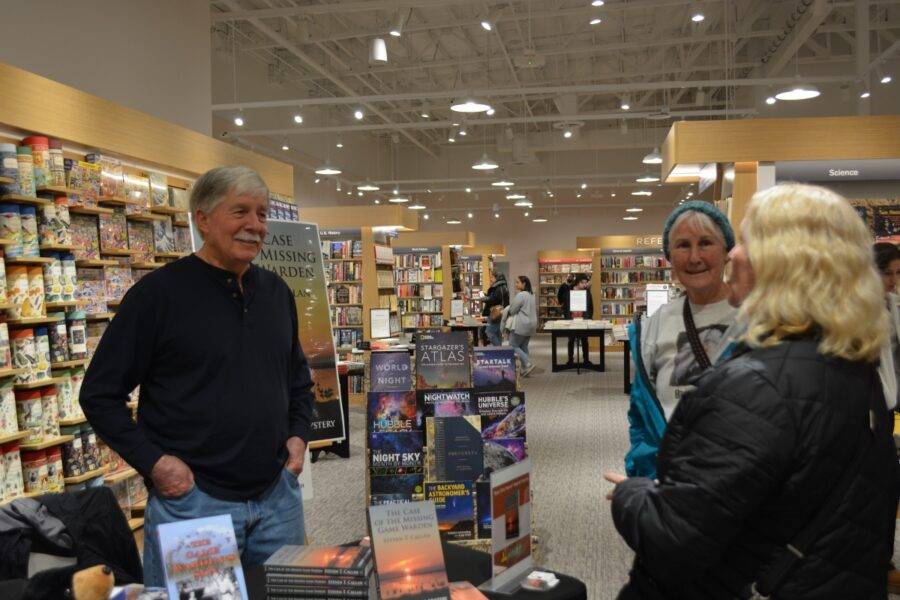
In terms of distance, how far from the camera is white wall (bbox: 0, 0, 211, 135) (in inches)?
243

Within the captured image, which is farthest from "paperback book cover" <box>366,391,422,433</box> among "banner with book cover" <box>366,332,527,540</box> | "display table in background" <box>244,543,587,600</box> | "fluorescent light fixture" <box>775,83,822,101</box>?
"fluorescent light fixture" <box>775,83,822,101</box>

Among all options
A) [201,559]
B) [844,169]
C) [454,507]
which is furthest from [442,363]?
[844,169]

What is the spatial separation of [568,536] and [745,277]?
3881 millimetres

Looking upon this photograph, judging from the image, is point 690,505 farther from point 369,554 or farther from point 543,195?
point 543,195

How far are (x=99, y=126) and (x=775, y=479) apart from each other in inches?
181

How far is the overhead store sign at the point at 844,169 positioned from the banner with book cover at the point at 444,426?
4285mm

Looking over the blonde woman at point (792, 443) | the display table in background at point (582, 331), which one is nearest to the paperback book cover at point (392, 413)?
the blonde woman at point (792, 443)

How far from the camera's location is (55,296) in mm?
4426

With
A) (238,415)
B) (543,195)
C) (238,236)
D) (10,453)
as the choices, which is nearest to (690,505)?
(238,415)

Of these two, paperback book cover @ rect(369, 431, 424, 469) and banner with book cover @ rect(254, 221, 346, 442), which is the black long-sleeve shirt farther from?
Result: paperback book cover @ rect(369, 431, 424, 469)

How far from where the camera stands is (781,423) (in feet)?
4.31

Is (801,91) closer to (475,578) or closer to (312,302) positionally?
(312,302)

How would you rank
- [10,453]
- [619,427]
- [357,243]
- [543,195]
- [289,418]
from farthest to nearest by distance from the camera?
[543,195]
[357,243]
[619,427]
[10,453]
[289,418]

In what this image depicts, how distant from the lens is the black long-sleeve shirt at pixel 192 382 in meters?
2.14
